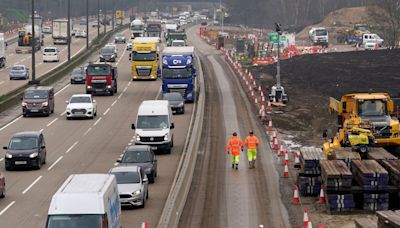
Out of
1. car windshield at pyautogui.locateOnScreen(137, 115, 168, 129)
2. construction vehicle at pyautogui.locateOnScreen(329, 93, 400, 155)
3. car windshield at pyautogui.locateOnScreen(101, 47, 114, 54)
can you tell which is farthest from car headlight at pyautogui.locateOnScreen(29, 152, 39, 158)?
car windshield at pyautogui.locateOnScreen(101, 47, 114, 54)

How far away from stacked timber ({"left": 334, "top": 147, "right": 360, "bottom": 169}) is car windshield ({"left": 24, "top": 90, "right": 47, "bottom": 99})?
28302mm

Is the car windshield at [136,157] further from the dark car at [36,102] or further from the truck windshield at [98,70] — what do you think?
the truck windshield at [98,70]

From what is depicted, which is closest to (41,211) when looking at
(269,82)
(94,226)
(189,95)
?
(94,226)

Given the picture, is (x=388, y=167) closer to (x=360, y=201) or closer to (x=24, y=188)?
(x=360, y=201)

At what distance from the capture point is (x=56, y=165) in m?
45.4

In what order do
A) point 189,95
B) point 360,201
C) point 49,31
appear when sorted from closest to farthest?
point 360,201 < point 189,95 < point 49,31

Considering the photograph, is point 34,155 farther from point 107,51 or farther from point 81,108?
point 107,51

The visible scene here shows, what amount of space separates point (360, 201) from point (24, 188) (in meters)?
13.1

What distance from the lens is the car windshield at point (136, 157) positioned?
40312 millimetres

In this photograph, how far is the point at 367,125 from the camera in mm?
40688

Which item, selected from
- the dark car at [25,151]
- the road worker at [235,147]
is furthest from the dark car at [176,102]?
the road worker at [235,147]

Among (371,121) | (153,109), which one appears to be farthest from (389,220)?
(153,109)

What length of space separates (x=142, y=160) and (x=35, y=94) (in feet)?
79.6

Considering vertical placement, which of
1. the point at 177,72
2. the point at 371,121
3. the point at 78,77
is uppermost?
the point at 371,121
